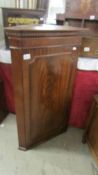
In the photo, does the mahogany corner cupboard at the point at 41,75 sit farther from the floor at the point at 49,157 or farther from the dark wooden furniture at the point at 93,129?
the dark wooden furniture at the point at 93,129

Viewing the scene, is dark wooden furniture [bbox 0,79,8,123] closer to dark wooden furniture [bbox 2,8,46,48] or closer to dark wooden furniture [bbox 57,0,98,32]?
dark wooden furniture [bbox 2,8,46,48]

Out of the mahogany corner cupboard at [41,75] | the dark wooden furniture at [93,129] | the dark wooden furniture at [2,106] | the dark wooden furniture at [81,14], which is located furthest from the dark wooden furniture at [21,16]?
the dark wooden furniture at [93,129]

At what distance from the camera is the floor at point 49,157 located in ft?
4.26

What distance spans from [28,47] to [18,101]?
1.40 feet

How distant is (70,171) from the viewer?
1309 millimetres

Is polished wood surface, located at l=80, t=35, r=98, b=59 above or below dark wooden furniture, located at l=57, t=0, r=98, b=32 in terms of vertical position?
below

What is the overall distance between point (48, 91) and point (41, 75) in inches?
7.2

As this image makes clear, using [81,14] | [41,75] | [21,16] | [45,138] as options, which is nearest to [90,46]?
[81,14]

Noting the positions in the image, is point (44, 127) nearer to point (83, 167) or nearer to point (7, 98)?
point (83, 167)

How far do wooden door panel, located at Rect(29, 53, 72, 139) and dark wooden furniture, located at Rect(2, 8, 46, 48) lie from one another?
583 millimetres

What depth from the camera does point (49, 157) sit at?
141cm

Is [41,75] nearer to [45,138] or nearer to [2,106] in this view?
[45,138]

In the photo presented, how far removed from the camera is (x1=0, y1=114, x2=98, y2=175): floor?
1.30 meters

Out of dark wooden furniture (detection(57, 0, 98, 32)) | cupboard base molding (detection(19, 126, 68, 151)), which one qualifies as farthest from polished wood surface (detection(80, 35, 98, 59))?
cupboard base molding (detection(19, 126, 68, 151))
